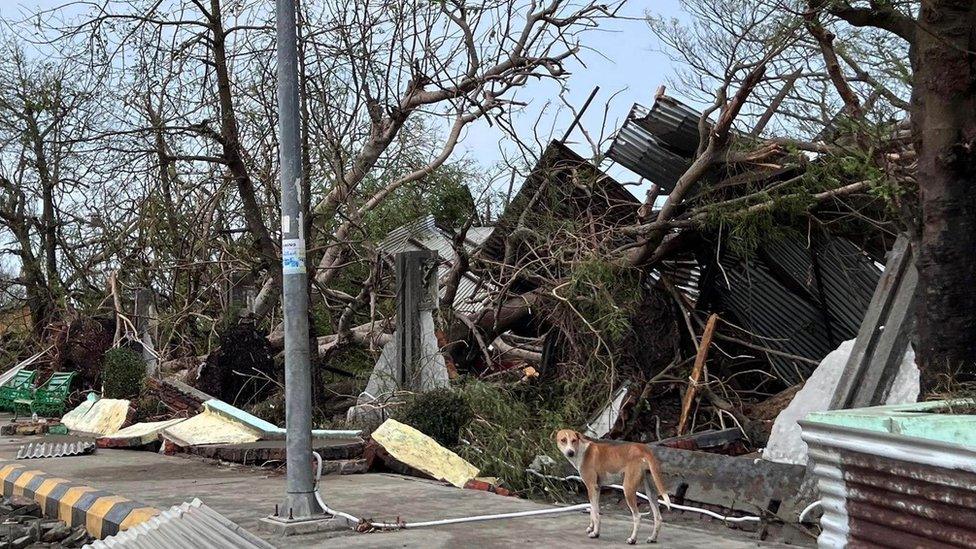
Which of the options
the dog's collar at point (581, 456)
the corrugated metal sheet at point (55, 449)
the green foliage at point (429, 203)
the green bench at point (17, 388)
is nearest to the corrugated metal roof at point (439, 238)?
the green foliage at point (429, 203)

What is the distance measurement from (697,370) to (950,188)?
11.2ft

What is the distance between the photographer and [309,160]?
11.7 meters

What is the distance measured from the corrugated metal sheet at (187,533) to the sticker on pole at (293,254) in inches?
66.5

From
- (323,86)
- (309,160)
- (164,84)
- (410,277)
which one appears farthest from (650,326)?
(164,84)

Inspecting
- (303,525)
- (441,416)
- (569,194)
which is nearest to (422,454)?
(441,416)

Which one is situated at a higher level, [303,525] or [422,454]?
[422,454]

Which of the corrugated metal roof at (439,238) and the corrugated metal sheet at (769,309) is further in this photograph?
the corrugated metal roof at (439,238)

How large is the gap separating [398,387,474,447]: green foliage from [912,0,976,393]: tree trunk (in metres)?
4.65

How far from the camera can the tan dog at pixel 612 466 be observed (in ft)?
19.0

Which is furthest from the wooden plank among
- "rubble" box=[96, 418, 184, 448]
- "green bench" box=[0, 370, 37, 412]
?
"green bench" box=[0, 370, 37, 412]

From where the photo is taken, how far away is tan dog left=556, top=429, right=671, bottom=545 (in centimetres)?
579

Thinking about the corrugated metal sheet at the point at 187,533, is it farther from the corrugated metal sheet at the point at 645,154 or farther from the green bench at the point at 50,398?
the green bench at the point at 50,398

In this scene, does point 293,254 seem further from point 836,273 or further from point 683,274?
point 836,273

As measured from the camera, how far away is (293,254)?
6.33 metres
